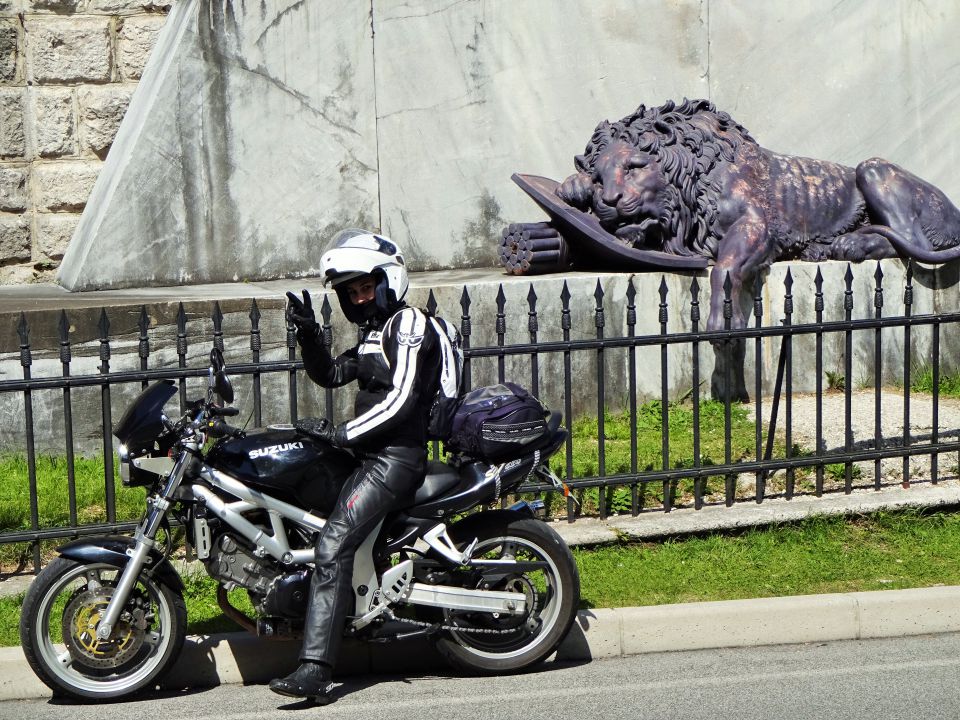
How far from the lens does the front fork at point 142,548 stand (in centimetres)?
475

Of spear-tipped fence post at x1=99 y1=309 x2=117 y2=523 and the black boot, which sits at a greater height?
spear-tipped fence post at x1=99 y1=309 x2=117 y2=523

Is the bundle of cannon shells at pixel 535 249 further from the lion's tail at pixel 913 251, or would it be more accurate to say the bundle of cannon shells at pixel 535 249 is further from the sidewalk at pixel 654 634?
the sidewalk at pixel 654 634

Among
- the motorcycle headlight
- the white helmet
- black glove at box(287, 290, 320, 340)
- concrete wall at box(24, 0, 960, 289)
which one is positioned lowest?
the motorcycle headlight

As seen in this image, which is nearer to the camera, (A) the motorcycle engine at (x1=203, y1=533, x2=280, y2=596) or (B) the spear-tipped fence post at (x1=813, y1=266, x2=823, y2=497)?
(A) the motorcycle engine at (x1=203, y1=533, x2=280, y2=596)

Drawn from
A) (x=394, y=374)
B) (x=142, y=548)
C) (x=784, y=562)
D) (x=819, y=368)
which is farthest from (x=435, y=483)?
(x=819, y=368)

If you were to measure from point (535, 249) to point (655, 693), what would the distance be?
4.53 metres

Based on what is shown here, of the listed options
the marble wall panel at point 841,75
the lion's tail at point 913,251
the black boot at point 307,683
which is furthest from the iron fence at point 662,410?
the marble wall panel at point 841,75

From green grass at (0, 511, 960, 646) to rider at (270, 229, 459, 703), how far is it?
86cm

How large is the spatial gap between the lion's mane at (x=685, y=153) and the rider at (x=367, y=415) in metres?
4.27

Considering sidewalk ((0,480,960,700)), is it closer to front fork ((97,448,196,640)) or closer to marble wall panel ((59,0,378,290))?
front fork ((97,448,196,640))

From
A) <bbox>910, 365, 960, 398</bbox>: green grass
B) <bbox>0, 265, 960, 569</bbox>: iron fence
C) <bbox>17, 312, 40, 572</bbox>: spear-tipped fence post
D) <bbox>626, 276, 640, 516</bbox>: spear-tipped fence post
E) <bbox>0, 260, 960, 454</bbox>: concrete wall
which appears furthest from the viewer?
<bbox>910, 365, 960, 398</bbox>: green grass

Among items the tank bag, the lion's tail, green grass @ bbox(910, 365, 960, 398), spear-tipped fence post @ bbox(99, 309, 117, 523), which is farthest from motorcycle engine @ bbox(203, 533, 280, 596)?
the lion's tail

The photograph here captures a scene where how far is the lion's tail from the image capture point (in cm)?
881

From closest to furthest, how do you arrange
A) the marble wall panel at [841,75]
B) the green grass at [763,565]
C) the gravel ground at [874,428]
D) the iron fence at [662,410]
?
1. the green grass at [763,565]
2. the iron fence at [662,410]
3. the gravel ground at [874,428]
4. the marble wall panel at [841,75]
